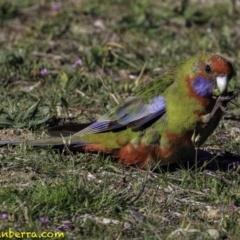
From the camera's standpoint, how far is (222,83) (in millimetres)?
5098

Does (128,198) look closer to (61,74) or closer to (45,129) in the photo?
(45,129)

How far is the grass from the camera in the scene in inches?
174

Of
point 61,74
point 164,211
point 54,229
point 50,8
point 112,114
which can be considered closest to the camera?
point 54,229

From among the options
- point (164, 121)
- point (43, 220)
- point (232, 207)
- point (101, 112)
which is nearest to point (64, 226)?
point (43, 220)

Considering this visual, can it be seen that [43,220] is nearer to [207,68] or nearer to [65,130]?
[65,130]

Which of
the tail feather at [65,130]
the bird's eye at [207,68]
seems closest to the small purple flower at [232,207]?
the bird's eye at [207,68]

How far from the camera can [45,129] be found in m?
5.64

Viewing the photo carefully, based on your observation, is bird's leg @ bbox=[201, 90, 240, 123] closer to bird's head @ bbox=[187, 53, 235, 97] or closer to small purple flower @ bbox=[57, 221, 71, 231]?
bird's head @ bbox=[187, 53, 235, 97]

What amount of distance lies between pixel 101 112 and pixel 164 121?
1230 mm

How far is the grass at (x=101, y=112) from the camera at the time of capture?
443 centimetres

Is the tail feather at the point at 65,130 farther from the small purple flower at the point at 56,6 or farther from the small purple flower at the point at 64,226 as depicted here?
the small purple flower at the point at 56,6

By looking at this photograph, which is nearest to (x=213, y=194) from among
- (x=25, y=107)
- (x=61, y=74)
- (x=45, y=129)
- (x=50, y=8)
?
(x=45, y=129)

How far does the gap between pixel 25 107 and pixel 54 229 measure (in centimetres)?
189

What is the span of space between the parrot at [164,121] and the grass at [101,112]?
0.36 feet
